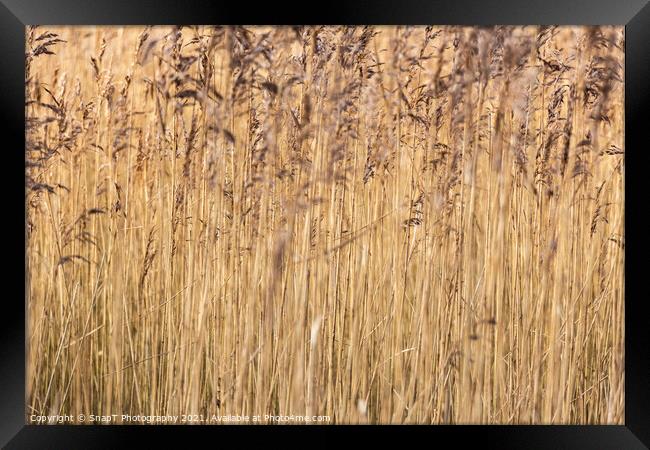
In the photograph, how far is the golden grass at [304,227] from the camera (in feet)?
6.20

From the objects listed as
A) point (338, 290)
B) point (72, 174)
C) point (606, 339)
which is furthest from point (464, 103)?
point (72, 174)

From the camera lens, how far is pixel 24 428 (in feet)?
6.08

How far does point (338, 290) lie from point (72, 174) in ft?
3.30

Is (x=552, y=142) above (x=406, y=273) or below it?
above

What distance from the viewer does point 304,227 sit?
1.88 metres

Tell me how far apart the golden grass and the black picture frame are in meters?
0.06

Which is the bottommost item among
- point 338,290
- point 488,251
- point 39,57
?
point 338,290

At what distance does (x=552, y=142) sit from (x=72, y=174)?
5.49 ft

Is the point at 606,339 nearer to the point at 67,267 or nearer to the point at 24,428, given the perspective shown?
the point at 67,267
